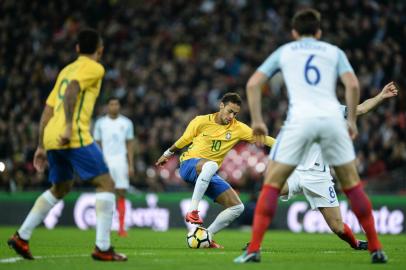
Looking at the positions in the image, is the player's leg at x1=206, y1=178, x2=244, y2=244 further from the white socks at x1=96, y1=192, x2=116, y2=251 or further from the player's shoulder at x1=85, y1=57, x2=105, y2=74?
the player's shoulder at x1=85, y1=57, x2=105, y2=74

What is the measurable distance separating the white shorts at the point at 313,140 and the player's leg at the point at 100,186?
175 cm

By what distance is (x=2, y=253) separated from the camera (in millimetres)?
11219

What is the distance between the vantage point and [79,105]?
951 centimetres

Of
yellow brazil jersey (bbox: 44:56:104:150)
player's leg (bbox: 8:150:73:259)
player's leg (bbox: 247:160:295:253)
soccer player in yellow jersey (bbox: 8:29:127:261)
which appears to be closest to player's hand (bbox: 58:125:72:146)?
soccer player in yellow jersey (bbox: 8:29:127:261)

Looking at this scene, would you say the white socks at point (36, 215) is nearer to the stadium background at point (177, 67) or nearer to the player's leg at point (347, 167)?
the player's leg at point (347, 167)

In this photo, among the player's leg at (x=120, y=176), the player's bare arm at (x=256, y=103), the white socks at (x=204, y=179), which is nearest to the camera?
the player's bare arm at (x=256, y=103)

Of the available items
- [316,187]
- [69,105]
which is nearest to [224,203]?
[316,187]

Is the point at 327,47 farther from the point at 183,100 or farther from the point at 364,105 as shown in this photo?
the point at 183,100

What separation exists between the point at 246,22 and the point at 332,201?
15.8 metres

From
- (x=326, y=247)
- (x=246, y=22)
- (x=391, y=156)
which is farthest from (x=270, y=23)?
(x=326, y=247)

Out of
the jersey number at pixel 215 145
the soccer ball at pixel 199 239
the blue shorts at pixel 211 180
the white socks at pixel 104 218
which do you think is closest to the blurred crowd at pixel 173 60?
the jersey number at pixel 215 145

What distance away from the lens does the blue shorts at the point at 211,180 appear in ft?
43.5

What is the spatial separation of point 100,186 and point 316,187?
4.38 metres

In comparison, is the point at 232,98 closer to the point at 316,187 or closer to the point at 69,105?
the point at 316,187
